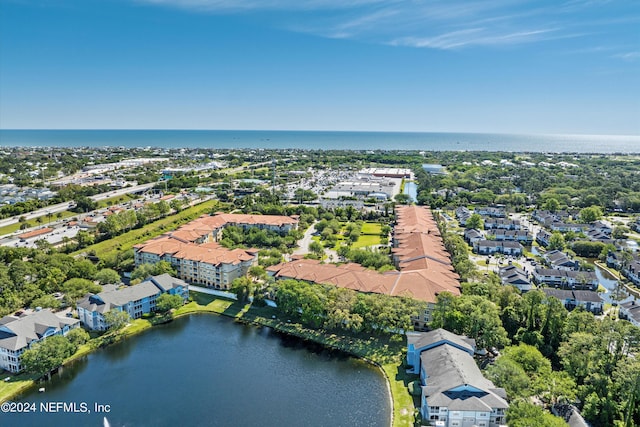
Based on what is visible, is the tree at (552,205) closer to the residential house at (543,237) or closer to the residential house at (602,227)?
the residential house at (602,227)

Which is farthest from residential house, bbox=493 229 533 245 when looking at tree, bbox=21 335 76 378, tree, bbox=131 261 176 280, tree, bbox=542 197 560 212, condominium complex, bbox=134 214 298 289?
tree, bbox=21 335 76 378

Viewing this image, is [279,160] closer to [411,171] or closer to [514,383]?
[411,171]

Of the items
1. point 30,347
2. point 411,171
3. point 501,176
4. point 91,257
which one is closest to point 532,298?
point 30,347

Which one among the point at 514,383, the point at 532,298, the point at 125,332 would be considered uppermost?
the point at 532,298

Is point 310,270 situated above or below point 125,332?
above

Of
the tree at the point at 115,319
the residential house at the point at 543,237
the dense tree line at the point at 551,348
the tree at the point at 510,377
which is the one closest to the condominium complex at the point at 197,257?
the tree at the point at 115,319

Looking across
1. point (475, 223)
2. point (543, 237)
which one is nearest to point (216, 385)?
point (475, 223)
